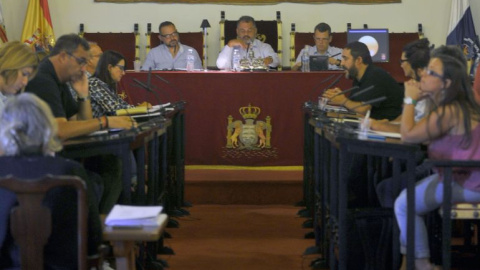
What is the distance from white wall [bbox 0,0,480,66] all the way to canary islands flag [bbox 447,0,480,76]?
19 cm

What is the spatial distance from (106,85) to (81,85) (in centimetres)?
72

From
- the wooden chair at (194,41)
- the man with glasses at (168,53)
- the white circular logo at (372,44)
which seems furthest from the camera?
the wooden chair at (194,41)

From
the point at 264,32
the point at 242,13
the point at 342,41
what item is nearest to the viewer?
the point at 342,41

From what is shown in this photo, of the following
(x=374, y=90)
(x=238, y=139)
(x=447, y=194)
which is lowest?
(x=238, y=139)

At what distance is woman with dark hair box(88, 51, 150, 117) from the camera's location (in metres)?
5.81

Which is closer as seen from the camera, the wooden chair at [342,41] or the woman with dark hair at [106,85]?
the woman with dark hair at [106,85]

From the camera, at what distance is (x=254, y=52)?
31.6 ft

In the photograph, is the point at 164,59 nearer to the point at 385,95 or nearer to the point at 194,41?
the point at 194,41

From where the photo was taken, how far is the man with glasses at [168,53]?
948cm

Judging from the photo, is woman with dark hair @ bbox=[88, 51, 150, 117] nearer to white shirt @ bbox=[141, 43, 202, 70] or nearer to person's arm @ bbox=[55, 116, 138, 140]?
person's arm @ bbox=[55, 116, 138, 140]

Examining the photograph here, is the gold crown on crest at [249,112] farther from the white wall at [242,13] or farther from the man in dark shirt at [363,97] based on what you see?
the white wall at [242,13]

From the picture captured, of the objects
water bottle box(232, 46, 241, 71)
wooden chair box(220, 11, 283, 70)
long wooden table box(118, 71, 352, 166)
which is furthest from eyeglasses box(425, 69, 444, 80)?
wooden chair box(220, 11, 283, 70)

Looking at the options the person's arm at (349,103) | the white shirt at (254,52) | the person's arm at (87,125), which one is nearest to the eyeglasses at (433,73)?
the person's arm at (349,103)

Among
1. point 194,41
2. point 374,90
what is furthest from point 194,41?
point 374,90
